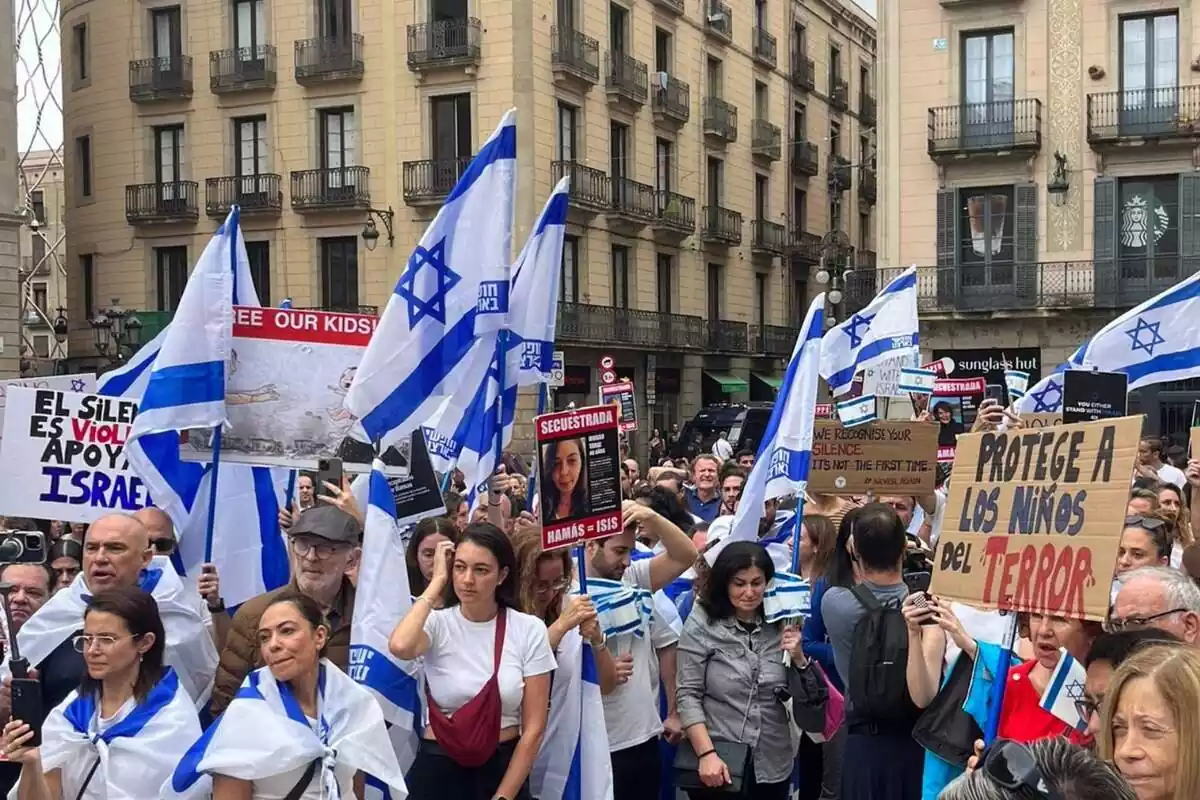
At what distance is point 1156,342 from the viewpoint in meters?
8.16

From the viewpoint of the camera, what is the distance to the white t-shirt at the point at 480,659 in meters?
4.65

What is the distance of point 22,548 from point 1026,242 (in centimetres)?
2444

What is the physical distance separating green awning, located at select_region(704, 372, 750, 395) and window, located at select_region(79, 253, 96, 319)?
16.9m

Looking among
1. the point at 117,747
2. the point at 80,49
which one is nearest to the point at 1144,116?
the point at 117,747

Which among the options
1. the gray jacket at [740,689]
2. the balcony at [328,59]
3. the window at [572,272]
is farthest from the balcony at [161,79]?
the gray jacket at [740,689]

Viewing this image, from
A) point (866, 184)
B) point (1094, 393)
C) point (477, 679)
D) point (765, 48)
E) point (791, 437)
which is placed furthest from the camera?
point (866, 184)

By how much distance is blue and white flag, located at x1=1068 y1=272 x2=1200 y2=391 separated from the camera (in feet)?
26.1

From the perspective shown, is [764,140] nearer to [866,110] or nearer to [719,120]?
[719,120]

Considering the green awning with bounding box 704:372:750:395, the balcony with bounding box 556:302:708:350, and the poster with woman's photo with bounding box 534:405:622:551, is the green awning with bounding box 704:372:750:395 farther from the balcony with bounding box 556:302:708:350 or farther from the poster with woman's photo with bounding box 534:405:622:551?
the poster with woman's photo with bounding box 534:405:622:551

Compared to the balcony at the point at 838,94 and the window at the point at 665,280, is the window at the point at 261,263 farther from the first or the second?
the balcony at the point at 838,94

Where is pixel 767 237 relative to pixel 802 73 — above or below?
below

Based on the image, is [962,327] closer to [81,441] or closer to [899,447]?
[899,447]

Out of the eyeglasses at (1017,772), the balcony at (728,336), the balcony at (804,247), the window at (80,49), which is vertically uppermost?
the window at (80,49)

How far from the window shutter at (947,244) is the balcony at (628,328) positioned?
27.8 feet
